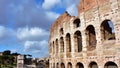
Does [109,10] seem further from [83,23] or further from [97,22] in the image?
[83,23]

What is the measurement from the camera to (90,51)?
17891 millimetres

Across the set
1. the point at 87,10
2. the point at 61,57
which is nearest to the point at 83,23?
the point at 87,10

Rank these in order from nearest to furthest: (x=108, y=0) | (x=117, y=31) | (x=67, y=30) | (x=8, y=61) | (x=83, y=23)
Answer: (x=117, y=31)
(x=108, y=0)
(x=83, y=23)
(x=67, y=30)
(x=8, y=61)

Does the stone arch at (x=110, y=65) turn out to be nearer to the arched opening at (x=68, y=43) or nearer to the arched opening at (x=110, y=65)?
the arched opening at (x=110, y=65)

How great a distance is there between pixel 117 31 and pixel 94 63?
421 cm

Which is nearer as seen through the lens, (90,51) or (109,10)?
(109,10)

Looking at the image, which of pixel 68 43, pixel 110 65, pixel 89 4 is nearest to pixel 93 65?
pixel 110 65

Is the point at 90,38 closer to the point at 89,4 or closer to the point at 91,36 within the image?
the point at 91,36

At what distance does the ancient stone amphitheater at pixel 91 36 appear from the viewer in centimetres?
1556

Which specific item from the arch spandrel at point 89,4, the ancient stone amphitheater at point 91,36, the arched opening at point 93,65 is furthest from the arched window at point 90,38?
the arch spandrel at point 89,4

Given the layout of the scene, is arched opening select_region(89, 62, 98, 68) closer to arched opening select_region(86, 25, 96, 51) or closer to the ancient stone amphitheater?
the ancient stone amphitheater

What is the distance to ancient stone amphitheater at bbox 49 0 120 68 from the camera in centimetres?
1556

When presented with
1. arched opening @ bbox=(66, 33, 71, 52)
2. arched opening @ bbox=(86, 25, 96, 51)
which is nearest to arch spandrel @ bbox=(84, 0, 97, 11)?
arched opening @ bbox=(86, 25, 96, 51)

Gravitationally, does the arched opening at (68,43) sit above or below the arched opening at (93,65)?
above
